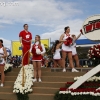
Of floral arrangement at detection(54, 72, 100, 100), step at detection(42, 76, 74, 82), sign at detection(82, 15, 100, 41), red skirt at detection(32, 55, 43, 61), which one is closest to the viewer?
floral arrangement at detection(54, 72, 100, 100)

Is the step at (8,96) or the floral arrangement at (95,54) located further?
the floral arrangement at (95,54)

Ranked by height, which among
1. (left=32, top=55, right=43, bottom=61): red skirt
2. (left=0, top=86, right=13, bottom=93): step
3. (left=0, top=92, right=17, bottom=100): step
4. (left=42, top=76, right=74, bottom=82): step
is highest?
(left=32, top=55, right=43, bottom=61): red skirt

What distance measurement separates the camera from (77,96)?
7.85 meters

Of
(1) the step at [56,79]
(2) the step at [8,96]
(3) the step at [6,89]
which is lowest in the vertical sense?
(2) the step at [8,96]

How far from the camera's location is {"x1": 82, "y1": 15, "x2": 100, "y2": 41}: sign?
322 inches

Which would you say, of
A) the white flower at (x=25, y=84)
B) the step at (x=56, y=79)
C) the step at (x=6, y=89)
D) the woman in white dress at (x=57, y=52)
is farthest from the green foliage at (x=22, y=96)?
the woman in white dress at (x=57, y=52)

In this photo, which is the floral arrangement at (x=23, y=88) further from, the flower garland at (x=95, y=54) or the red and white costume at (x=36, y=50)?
the flower garland at (x=95, y=54)

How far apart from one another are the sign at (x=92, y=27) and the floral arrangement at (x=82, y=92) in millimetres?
1598

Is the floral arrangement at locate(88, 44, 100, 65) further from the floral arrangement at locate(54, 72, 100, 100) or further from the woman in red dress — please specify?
the woman in red dress

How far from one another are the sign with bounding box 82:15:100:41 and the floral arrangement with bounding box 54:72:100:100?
160cm

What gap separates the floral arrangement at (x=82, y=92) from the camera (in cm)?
775

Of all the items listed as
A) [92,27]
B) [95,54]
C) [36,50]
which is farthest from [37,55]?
[92,27]

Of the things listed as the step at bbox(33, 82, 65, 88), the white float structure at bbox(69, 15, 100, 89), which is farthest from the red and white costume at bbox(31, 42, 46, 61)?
the white float structure at bbox(69, 15, 100, 89)

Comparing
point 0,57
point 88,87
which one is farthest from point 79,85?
point 0,57
